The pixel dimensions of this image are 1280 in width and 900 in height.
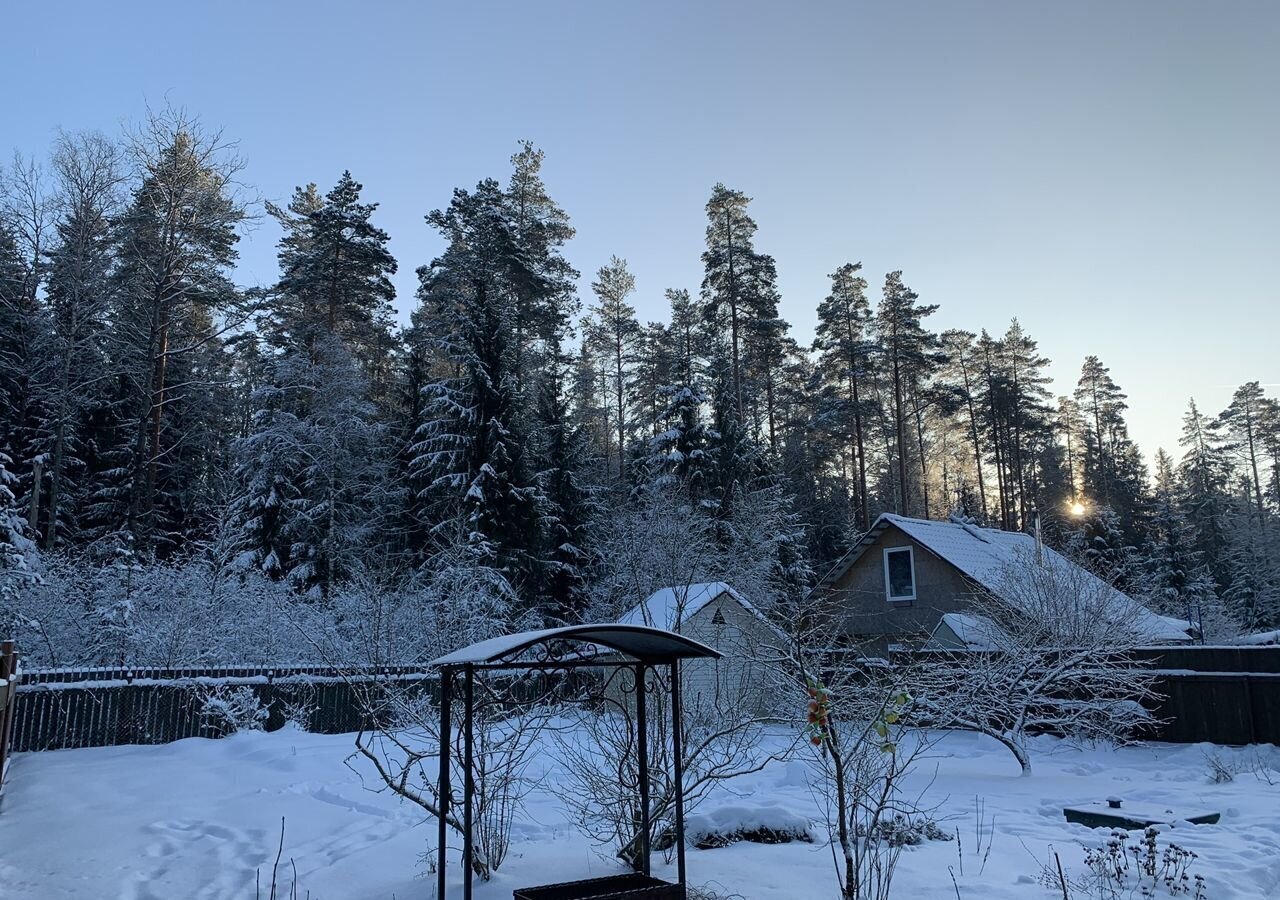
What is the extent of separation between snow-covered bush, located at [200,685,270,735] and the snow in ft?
41.9

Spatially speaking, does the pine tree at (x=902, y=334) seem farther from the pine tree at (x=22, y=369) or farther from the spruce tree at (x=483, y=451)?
the pine tree at (x=22, y=369)

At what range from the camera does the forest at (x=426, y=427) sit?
1664cm

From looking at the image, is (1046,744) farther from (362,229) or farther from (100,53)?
(362,229)

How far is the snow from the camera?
16.9 meters

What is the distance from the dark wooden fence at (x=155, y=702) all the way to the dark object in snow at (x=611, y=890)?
5619 millimetres

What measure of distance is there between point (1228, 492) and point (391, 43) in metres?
51.6

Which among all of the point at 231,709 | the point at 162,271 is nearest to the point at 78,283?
the point at 162,271

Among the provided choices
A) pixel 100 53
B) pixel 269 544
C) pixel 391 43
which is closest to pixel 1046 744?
pixel 391 43

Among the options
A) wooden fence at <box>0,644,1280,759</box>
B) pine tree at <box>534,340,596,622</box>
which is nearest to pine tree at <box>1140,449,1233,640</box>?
wooden fence at <box>0,644,1280,759</box>

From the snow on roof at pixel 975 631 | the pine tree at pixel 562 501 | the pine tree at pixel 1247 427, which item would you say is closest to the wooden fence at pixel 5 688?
the snow on roof at pixel 975 631

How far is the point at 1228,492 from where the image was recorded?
154 feet

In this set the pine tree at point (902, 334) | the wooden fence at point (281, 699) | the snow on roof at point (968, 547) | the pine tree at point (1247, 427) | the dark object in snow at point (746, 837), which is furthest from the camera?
the pine tree at point (1247, 427)

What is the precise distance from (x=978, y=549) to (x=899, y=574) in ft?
7.19

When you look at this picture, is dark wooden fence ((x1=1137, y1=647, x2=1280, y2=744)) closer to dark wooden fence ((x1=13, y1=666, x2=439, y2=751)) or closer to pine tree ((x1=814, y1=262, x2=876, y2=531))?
dark wooden fence ((x1=13, y1=666, x2=439, y2=751))
